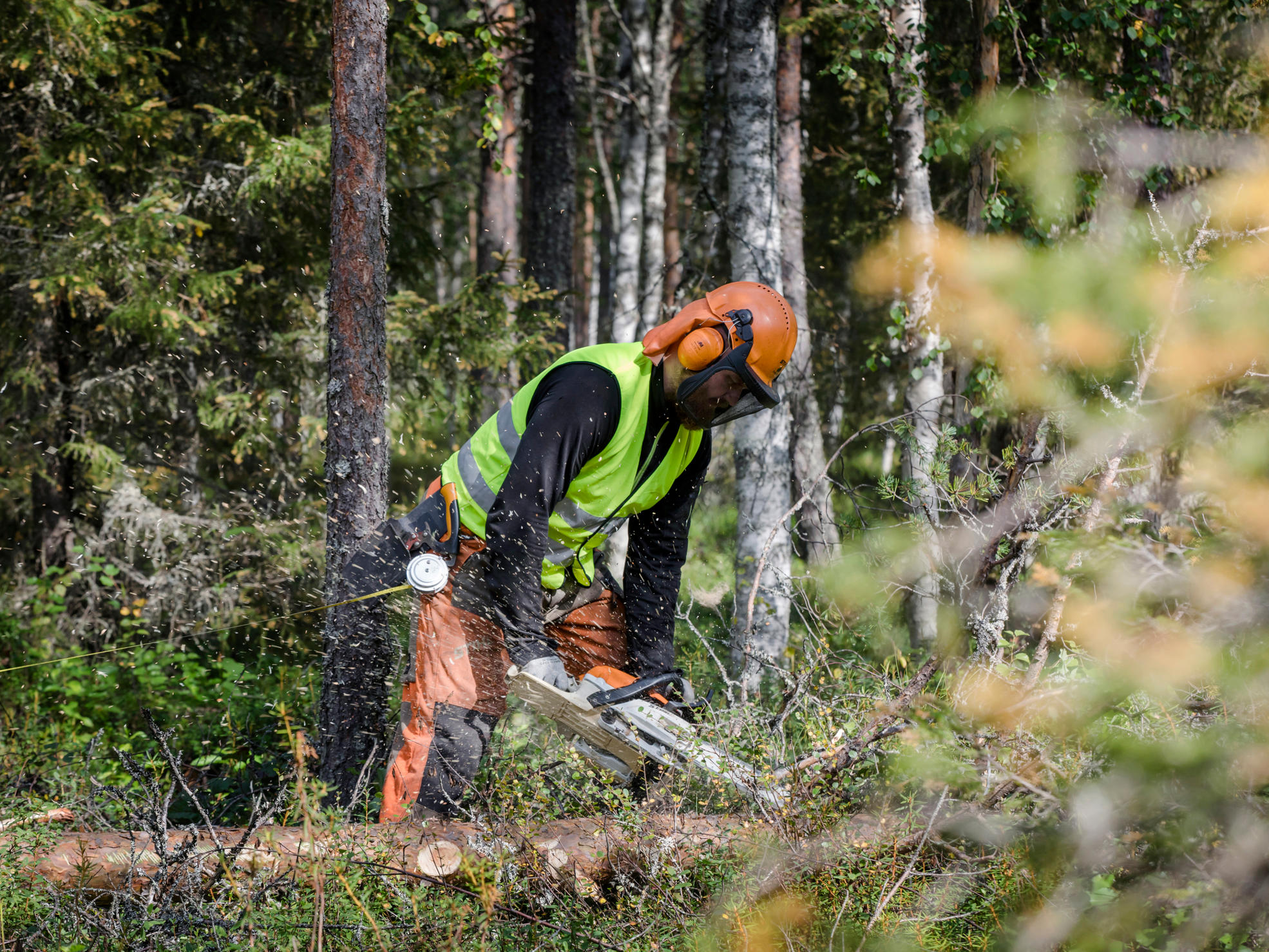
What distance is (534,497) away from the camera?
3010 millimetres

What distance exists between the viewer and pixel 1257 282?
1.86 m

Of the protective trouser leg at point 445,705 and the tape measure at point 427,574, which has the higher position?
the tape measure at point 427,574

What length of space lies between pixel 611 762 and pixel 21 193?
5.48 m

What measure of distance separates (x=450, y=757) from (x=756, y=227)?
3.28m

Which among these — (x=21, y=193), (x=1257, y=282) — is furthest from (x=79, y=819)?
(x=21, y=193)

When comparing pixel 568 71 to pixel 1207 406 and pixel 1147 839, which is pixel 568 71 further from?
pixel 1147 839

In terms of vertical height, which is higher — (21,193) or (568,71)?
(568,71)

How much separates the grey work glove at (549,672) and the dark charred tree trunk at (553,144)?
202 inches

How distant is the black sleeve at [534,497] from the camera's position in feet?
9.87

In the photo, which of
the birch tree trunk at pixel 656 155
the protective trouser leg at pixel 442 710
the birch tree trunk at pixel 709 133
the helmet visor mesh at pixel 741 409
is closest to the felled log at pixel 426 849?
the protective trouser leg at pixel 442 710

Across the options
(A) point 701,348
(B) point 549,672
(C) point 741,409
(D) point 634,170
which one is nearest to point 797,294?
(C) point 741,409

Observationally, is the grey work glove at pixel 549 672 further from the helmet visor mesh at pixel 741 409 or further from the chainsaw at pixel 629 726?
the helmet visor mesh at pixel 741 409

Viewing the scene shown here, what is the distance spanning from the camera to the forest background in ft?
5.57

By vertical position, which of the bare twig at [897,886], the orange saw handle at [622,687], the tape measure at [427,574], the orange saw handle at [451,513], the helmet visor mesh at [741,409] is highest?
the helmet visor mesh at [741,409]
